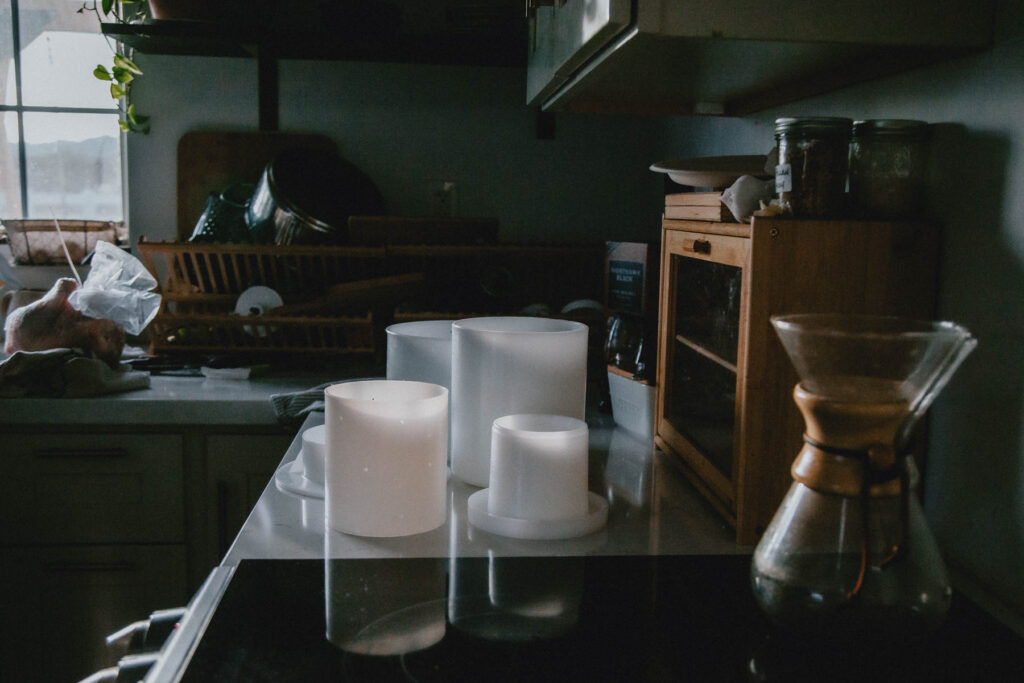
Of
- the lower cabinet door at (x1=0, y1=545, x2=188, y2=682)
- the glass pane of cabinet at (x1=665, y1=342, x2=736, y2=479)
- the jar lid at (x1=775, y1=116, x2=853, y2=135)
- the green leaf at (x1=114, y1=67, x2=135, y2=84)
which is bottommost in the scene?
the lower cabinet door at (x1=0, y1=545, x2=188, y2=682)

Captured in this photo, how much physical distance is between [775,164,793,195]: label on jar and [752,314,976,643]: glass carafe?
0.92 ft

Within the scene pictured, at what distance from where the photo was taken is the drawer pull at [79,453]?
1.78m

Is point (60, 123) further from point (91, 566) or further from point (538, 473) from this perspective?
point (538, 473)

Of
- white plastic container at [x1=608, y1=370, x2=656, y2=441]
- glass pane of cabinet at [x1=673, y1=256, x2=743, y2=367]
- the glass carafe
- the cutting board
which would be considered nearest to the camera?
the glass carafe

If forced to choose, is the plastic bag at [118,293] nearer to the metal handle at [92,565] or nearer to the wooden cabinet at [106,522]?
the wooden cabinet at [106,522]

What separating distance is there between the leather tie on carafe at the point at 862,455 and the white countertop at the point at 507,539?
31cm

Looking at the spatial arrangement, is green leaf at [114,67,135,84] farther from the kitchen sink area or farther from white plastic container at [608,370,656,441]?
white plastic container at [608,370,656,441]

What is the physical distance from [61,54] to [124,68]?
436mm

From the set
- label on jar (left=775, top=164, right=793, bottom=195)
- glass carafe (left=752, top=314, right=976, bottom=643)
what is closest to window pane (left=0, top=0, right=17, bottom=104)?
label on jar (left=775, top=164, right=793, bottom=195)

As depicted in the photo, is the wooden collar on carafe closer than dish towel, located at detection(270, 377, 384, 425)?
Yes

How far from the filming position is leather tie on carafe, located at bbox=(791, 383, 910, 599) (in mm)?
725

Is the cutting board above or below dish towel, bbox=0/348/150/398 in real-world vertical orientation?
above

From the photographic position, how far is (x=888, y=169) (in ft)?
3.34

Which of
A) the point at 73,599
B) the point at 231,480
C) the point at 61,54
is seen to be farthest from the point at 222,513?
the point at 61,54
